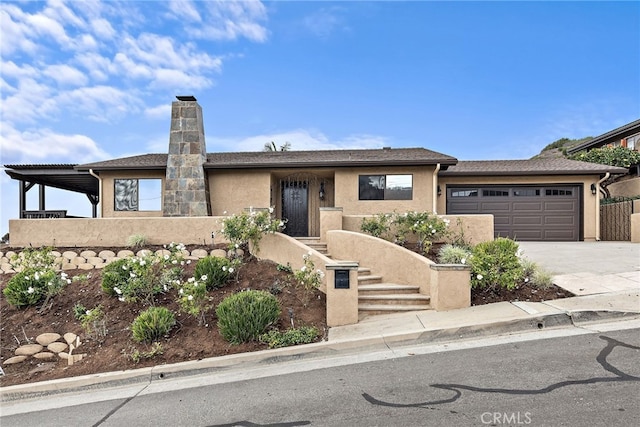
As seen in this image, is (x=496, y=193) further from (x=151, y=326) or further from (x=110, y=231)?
(x=110, y=231)

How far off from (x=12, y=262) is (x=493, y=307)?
11884mm

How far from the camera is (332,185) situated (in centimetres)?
1498

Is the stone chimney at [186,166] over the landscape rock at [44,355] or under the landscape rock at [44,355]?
over

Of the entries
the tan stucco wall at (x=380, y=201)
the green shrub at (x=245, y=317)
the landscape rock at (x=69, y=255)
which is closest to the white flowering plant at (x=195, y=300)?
the green shrub at (x=245, y=317)

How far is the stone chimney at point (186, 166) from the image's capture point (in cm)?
1389

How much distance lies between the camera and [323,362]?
5.38m

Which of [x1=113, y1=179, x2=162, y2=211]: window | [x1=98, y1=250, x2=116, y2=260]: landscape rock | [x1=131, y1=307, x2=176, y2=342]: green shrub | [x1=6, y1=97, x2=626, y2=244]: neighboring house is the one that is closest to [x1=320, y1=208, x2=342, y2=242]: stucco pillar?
[x1=6, y1=97, x2=626, y2=244]: neighboring house

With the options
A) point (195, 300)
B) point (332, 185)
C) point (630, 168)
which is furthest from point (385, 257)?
point (630, 168)

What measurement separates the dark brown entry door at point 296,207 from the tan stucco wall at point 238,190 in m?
0.82

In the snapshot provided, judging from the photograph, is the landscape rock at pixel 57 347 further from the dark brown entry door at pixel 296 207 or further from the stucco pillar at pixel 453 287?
the dark brown entry door at pixel 296 207

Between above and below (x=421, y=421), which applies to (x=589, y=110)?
above

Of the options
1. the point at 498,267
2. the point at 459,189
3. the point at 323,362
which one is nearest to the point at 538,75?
the point at 459,189

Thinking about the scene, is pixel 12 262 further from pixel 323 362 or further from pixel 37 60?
pixel 323 362

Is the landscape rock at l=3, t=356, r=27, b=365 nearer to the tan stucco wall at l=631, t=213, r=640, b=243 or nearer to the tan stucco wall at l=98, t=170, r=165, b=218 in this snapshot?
the tan stucco wall at l=98, t=170, r=165, b=218
